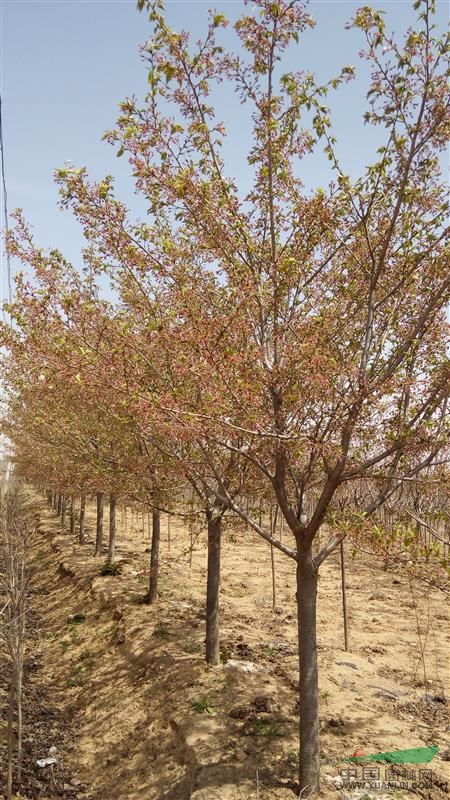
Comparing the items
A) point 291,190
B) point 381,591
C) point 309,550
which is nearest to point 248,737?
point 309,550

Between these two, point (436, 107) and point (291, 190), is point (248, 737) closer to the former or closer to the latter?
point (291, 190)

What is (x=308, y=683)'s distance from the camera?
5.80 metres

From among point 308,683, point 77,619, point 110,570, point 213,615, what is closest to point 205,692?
point 213,615

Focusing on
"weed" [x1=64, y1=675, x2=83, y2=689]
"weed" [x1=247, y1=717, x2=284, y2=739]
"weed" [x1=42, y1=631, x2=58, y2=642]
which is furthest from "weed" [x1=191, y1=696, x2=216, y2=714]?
"weed" [x1=42, y1=631, x2=58, y2=642]

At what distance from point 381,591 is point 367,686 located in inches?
354

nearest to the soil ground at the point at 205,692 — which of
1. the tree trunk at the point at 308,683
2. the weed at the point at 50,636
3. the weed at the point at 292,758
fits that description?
the weed at the point at 292,758

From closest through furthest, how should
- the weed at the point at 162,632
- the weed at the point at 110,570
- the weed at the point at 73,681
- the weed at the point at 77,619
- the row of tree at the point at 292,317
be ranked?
→ the row of tree at the point at 292,317, the weed at the point at 73,681, the weed at the point at 162,632, the weed at the point at 77,619, the weed at the point at 110,570

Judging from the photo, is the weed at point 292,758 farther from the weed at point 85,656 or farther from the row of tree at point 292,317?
the weed at point 85,656

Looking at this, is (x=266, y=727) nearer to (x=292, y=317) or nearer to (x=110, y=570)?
(x=292, y=317)

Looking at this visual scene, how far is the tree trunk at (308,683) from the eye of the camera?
5715 millimetres

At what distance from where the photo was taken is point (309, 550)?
5973 millimetres

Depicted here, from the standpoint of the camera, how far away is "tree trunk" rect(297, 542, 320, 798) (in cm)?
571

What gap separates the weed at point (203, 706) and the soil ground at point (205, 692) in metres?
0.03

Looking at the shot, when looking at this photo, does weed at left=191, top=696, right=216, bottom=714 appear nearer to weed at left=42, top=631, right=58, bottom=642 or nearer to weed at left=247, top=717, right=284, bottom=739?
weed at left=247, top=717, right=284, bottom=739
